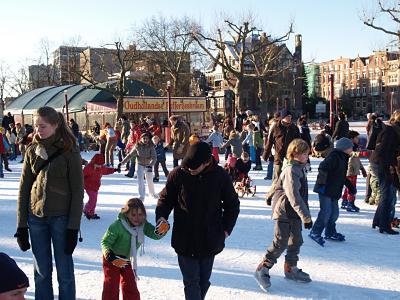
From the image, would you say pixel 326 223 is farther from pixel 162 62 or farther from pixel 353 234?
pixel 162 62

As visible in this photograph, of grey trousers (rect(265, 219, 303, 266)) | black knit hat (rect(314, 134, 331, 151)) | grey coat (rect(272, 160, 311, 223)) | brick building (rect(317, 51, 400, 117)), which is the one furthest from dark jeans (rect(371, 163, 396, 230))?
brick building (rect(317, 51, 400, 117))

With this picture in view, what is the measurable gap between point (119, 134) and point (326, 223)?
10.7 m

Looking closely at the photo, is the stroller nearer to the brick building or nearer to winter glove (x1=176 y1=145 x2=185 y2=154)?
winter glove (x1=176 y1=145 x2=185 y2=154)

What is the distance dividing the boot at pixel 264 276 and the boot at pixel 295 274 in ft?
0.85

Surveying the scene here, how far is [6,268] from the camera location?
165 cm

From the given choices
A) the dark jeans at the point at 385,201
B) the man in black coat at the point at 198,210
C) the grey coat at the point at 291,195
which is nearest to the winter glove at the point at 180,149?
the dark jeans at the point at 385,201

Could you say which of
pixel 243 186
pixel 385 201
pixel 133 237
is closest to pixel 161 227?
pixel 133 237

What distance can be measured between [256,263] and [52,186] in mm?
2593

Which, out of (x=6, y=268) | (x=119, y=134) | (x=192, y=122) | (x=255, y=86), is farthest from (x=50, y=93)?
(x=6, y=268)

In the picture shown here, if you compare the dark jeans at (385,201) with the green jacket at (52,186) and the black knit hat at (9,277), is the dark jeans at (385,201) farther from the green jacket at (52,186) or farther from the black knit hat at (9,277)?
the black knit hat at (9,277)

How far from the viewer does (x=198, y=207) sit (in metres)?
3.21

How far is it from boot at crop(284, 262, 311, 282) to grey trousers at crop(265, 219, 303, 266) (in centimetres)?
5

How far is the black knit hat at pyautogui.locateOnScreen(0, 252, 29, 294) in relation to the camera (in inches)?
64.1

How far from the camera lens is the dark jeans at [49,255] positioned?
3367 millimetres
